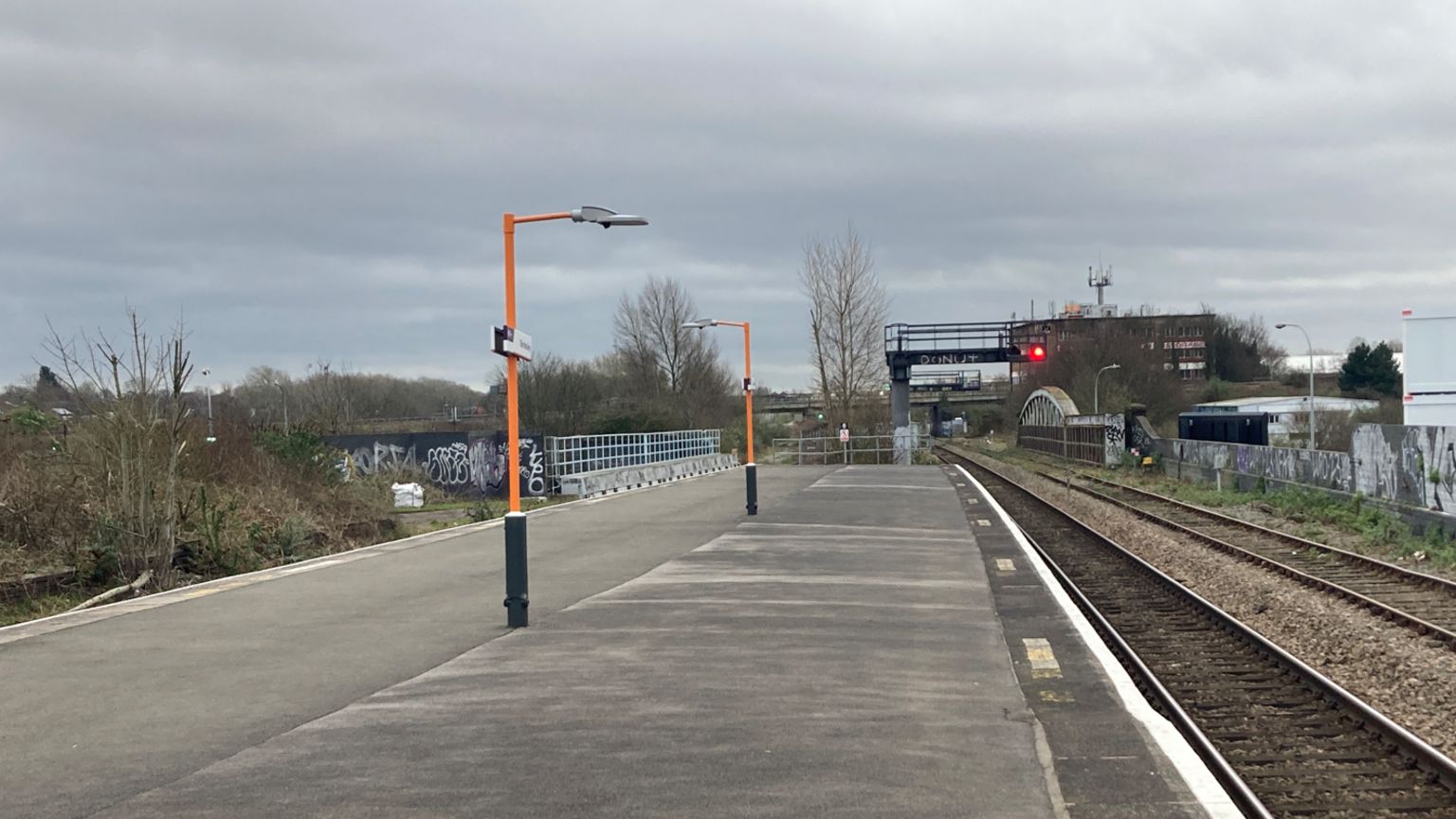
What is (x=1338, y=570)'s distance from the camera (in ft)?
56.5

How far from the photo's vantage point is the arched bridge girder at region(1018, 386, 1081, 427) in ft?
215

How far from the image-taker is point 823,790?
5586mm

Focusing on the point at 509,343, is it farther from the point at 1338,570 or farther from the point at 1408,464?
the point at 1408,464

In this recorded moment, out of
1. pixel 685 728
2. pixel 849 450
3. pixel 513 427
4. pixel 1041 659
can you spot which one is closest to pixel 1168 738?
pixel 1041 659

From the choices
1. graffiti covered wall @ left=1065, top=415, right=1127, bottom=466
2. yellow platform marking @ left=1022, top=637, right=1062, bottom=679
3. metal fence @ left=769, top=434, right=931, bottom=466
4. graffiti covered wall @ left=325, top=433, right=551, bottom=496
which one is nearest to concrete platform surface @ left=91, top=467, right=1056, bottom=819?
yellow platform marking @ left=1022, top=637, right=1062, bottom=679

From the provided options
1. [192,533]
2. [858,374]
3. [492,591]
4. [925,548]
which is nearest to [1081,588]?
[925,548]

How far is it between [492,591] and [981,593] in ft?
17.1

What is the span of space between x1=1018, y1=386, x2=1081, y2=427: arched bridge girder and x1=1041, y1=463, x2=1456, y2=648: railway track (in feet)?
122

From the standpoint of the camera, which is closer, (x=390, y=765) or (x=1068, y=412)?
(x=390, y=765)

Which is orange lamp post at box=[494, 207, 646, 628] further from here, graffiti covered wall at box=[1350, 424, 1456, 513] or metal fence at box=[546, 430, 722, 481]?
metal fence at box=[546, 430, 722, 481]

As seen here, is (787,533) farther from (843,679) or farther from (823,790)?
(823,790)

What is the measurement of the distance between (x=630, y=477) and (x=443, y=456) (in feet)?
27.1

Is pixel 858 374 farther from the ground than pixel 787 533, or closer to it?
farther from the ground

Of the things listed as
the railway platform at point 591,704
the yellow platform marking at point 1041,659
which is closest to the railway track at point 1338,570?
the railway platform at point 591,704
